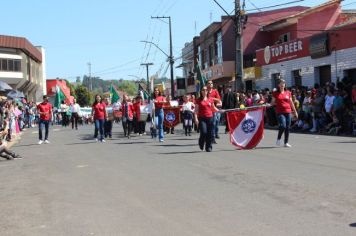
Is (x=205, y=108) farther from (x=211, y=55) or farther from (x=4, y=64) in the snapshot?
(x=4, y=64)

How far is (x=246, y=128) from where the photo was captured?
48.8 ft

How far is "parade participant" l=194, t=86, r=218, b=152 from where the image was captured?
576 inches

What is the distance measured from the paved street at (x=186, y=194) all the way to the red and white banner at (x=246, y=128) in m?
0.49

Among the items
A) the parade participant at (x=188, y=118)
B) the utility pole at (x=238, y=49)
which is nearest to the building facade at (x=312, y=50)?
the utility pole at (x=238, y=49)

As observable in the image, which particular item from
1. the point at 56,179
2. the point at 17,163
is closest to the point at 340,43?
the point at 17,163

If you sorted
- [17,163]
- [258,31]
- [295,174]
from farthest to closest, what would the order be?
[258,31], [17,163], [295,174]

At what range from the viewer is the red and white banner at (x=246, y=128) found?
14.9 metres

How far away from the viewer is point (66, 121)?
134 feet

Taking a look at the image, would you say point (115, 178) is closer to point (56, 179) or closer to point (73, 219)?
point (56, 179)

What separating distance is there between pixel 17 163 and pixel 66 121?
26729 mm

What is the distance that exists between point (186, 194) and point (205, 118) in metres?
6.38

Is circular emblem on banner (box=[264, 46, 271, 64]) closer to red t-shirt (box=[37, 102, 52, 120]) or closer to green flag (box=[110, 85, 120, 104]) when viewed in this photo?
green flag (box=[110, 85, 120, 104])

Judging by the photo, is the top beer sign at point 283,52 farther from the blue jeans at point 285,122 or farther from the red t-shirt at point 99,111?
the blue jeans at point 285,122

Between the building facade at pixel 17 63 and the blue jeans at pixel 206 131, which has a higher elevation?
the building facade at pixel 17 63
